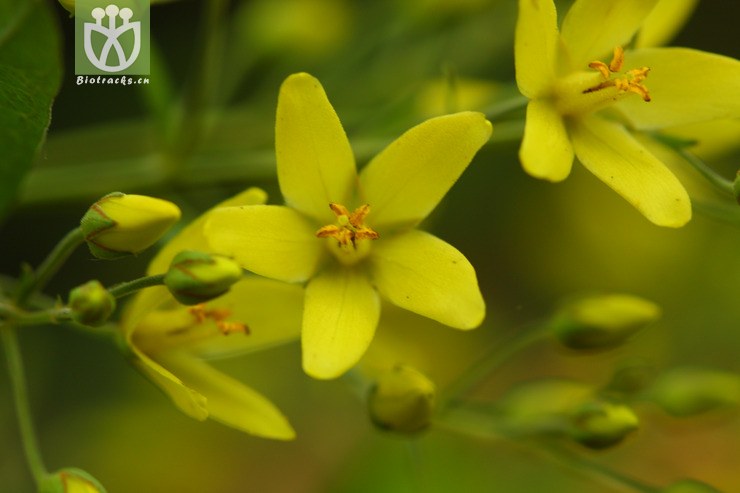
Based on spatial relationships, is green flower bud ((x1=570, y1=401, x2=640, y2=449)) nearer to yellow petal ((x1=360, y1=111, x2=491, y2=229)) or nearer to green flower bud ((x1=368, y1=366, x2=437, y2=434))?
green flower bud ((x1=368, y1=366, x2=437, y2=434))

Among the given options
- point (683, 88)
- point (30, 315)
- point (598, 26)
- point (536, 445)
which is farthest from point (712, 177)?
point (30, 315)

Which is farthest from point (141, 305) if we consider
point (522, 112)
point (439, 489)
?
point (439, 489)

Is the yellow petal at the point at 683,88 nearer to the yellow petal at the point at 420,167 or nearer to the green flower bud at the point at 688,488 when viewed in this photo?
the yellow petal at the point at 420,167

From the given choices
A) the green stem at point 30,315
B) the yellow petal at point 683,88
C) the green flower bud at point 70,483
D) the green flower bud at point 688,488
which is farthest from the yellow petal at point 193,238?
the green flower bud at point 688,488

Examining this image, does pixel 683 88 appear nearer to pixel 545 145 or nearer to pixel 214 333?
pixel 545 145

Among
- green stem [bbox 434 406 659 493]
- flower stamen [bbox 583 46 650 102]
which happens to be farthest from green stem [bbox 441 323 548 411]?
flower stamen [bbox 583 46 650 102]

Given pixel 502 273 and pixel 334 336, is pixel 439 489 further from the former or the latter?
pixel 334 336

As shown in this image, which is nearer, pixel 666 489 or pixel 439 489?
pixel 666 489

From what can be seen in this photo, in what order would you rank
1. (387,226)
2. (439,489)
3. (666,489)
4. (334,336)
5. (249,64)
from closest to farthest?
(334,336), (387,226), (666,489), (439,489), (249,64)
